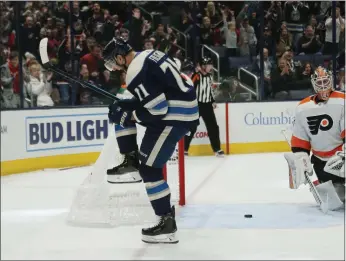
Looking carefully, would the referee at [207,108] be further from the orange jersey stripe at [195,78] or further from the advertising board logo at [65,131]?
the advertising board logo at [65,131]

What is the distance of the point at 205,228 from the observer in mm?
3953

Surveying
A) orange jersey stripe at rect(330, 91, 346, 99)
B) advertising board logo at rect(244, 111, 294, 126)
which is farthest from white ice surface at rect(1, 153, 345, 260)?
advertising board logo at rect(244, 111, 294, 126)

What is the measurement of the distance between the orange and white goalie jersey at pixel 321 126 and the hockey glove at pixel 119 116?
5.31ft

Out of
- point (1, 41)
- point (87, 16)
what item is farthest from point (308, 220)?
point (87, 16)

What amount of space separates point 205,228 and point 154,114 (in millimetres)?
890

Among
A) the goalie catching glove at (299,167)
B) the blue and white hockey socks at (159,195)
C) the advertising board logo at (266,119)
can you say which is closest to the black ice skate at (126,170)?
the blue and white hockey socks at (159,195)

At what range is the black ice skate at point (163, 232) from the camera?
358cm

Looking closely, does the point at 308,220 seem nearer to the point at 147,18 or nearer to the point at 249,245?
the point at 249,245

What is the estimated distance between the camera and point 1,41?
7.39 m

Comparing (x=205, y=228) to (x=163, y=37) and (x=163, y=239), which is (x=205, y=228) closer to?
(x=163, y=239)

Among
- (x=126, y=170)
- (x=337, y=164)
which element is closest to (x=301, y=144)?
(x=337, y=164)

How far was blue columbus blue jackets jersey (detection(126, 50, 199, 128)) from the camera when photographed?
3377 mm

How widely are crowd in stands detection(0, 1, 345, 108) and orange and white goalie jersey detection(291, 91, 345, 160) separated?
3.61m

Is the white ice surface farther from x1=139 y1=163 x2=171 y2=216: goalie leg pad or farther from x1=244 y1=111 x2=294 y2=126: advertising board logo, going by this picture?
x1=244 y1=111 x2=294 y2=126: advertising board logo
